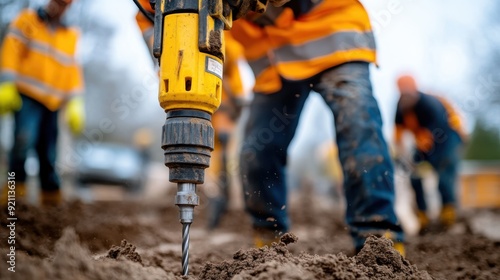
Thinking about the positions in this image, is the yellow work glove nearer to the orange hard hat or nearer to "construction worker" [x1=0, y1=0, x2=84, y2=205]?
"construction worker" [x1=0, y1=0, x2=84, y2=205]

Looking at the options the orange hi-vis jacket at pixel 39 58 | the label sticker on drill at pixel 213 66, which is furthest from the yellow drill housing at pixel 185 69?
the orange hi-vis jacket at pixel 39 58

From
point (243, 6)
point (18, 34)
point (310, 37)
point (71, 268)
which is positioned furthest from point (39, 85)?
point (71, 268)

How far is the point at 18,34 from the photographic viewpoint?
4.13 m

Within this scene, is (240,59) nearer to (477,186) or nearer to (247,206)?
(247,206)

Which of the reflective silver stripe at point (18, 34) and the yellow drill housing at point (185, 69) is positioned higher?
the reflective silver stripe at point (18, 34)

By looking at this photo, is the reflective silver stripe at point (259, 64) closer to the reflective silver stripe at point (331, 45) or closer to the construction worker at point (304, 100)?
the construction worker at point (304, 100)

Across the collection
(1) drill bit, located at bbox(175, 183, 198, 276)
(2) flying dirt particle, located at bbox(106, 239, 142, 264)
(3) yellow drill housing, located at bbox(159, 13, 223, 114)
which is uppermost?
(3) yellow drill housing, located at bbox(159, 13, 223, 114)

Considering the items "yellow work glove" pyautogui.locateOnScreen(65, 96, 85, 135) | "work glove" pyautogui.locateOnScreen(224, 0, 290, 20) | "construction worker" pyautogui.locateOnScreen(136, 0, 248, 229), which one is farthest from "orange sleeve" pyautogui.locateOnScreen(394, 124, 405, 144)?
"work glove" pyautogui.locateOnScreen(224, 0, 290, 20)

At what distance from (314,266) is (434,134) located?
505 cm

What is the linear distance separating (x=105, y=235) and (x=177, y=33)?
1813 mm

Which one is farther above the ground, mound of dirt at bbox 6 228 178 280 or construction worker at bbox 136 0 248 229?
construction worker at bbox 136 0 248 229

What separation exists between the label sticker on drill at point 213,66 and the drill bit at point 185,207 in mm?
406

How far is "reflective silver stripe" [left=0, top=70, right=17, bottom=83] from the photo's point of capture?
4035mm

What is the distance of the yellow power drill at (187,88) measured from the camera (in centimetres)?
153
